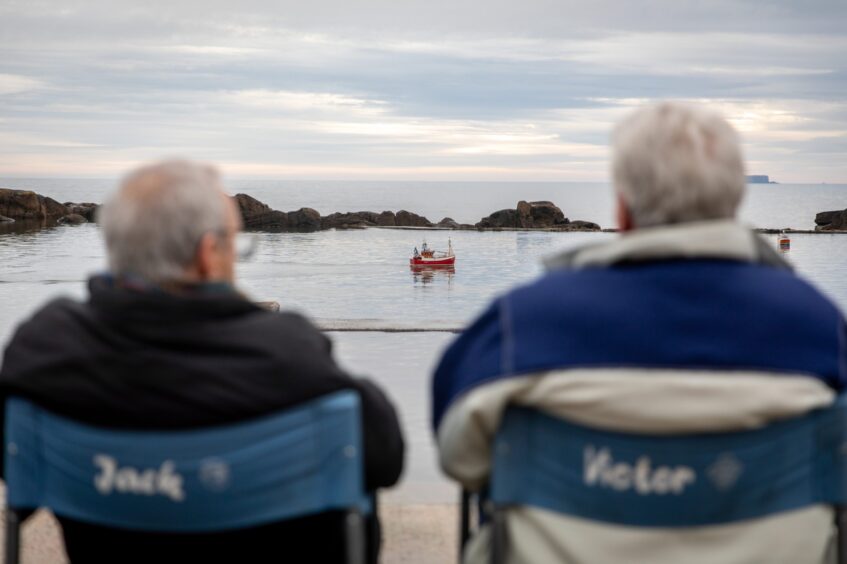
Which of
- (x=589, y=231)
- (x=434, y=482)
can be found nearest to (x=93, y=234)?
(x=589, y=231)

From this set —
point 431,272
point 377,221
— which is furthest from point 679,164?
point 377,221

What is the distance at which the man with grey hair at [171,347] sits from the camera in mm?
1559

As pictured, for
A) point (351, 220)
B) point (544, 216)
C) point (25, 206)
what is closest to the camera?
point (544, 216)

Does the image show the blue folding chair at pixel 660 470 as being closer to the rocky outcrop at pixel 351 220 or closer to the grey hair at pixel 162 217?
the grey hair at pixel 162 217

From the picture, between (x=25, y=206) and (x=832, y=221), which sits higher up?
(x=25, y=206)

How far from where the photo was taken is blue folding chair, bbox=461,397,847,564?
1.51m

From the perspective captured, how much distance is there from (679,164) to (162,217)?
79cm

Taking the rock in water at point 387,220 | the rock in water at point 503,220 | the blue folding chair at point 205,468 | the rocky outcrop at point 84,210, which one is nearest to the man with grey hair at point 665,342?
the blue folding chair at point 205,468

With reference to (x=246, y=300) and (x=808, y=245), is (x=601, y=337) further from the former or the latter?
(x=808, y=245)

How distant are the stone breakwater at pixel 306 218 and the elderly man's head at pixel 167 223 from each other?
301 feet

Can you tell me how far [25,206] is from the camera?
316 ft

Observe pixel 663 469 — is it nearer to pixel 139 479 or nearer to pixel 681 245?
pixel 681 245

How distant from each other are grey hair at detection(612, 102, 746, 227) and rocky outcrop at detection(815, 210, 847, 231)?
91812 mm

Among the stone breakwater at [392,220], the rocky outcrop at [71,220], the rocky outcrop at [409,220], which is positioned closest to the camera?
the stone breakwater at [392,220]
